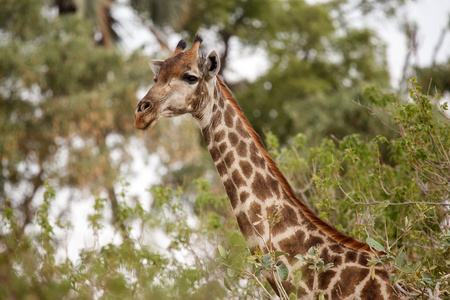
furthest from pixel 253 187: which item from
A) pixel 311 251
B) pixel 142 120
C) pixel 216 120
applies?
pixel 142 120

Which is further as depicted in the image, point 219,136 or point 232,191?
point 219,136

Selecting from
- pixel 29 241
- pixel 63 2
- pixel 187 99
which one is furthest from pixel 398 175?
pixel 63 2

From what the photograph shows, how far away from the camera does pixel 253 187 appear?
5.41 m

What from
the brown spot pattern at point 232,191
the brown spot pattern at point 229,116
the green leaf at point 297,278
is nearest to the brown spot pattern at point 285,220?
the brown spot pattern at point 232,191

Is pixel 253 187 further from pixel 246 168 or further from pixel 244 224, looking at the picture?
pixel 244 224

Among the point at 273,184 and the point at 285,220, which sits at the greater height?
the point at 273,184

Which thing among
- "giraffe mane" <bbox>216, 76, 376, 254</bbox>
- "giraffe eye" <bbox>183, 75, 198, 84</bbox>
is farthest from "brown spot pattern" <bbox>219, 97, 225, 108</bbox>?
"giraffe eye" <bbox>183, 75, 198, 84</bbox>

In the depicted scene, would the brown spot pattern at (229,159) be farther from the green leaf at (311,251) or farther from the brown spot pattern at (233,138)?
the green leaf at (311,251)

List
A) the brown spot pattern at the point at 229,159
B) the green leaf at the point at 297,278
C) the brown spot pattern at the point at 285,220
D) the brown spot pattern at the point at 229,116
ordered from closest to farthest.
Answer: the green leaf at the point at 297,278
the brown spot pattern at the point at 285,220
the brown spot pattern at the point at 229,159
the brown spot pattern at the point at 229,116

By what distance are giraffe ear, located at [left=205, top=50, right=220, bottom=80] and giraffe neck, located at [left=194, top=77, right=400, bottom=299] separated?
156 mm

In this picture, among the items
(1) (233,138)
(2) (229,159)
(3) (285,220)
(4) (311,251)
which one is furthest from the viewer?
(1) (233,138)

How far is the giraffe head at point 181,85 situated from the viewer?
5430 millimetres

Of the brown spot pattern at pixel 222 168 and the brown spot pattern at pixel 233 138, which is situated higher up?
the brown spot pattern at pixel 233 138

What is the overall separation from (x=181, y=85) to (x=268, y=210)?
1.46 metres
